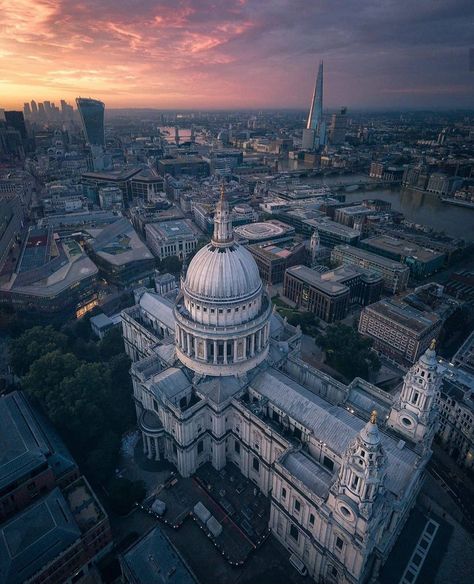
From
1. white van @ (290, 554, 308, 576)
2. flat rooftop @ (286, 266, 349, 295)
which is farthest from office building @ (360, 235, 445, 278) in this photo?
white van @ (290, 554, 308, 576)

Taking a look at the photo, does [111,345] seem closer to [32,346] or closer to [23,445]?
[32,346]

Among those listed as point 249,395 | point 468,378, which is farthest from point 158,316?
point 468,378

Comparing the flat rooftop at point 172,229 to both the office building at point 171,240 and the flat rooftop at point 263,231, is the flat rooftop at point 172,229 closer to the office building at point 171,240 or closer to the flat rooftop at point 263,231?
the office building at point 171,240

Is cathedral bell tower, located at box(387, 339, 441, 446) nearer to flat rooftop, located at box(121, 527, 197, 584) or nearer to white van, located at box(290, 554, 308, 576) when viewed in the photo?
white van, located at box(290, 554, 308, 576)

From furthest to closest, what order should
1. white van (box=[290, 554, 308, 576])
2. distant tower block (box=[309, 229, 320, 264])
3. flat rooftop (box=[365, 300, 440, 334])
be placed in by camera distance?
distant tower block (box=[309, 229, 320, 264]) < flat rooftop (box=[365, 300, 440, 334]) < white van (box=[290, 554, 308, 576])

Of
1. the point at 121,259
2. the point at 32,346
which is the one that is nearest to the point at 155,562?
the point at 32,346

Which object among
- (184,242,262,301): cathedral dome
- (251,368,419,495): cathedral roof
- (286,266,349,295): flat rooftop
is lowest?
(286,266,349,295): flat rooftop

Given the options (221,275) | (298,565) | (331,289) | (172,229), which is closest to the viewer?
(298,565)
